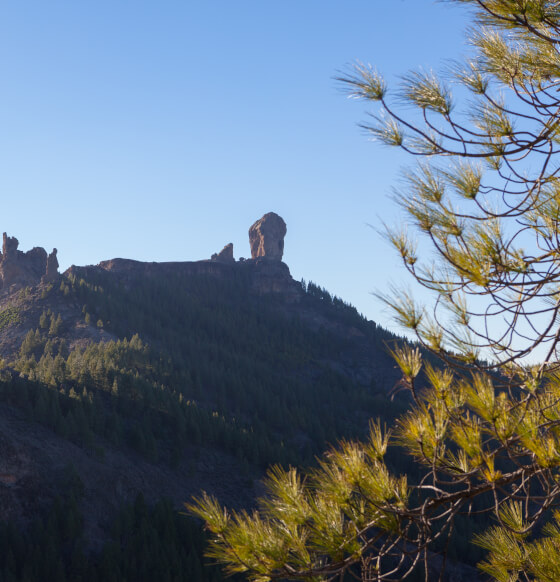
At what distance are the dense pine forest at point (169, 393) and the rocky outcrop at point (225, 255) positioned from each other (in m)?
8.47

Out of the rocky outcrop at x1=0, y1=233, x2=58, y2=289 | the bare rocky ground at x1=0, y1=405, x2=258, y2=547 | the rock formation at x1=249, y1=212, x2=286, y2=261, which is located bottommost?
the bare rocky ground at x1=0, y1=405, x2=258, y2=547

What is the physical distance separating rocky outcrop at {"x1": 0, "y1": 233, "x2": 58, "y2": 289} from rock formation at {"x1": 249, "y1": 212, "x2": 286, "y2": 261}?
45.1 meters

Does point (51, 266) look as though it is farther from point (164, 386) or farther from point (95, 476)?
point (95, 476)

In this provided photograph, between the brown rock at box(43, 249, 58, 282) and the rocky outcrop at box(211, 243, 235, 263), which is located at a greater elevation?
the rocky outcrop at box(211, 243, 235, 263)

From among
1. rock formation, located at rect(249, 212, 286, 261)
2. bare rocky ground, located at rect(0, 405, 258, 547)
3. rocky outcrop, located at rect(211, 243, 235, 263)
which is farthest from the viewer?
rock formation, located at rect(249, 212, 286, 261)

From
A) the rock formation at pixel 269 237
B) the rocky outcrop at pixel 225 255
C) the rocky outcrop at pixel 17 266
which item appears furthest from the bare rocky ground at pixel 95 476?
the rock formation at pixel 269 237

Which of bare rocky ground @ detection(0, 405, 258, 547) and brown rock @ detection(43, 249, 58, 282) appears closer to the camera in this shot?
bare rocky ground @ detection(0, 405, 258, 547)

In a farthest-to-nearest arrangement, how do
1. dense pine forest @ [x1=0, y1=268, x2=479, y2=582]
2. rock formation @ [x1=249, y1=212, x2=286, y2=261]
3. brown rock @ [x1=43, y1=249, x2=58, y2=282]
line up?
rock formation @ [x1=249, y1=212, x2=286, y2=261]
brown rock @ [x1=43, y1=249, x2=58, y2=282]
dense pine forest @ [x1=0, y1=268, x2=479, y2=582]

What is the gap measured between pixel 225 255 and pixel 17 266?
42.0m

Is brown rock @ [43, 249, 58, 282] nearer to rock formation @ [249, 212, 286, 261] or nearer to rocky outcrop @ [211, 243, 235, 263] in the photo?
rocky outcrop @ [211, 243, 235, 263]

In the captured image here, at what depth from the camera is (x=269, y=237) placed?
121m

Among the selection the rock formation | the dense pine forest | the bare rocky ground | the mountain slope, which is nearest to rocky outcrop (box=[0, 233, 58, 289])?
the mountain slope

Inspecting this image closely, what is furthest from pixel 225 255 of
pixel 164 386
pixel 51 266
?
pixel 164 386

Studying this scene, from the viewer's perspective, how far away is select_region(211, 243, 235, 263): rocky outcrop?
117444 mm
